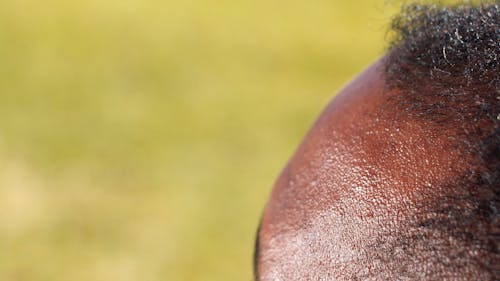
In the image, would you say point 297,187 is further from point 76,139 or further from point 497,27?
point 76,139

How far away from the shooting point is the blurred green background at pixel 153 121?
528 centimetres

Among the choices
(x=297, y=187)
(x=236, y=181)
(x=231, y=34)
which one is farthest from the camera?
(x=231, y=34)

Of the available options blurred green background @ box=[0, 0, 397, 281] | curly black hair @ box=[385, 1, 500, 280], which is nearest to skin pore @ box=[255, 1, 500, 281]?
curly black hair @ box=[385, 1, 500, 280]

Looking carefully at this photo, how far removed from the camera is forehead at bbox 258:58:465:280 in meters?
1.23

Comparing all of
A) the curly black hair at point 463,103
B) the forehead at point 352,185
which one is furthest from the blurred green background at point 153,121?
the curly black hair at point 463,103

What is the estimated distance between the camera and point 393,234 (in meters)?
1.22

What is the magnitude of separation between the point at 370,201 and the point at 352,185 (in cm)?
6

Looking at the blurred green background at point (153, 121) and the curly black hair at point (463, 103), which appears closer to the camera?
the curly black hair at point (463, 103)

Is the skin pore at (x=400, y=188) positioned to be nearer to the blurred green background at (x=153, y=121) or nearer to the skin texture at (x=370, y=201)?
the skin texture at (x=370, y=201)

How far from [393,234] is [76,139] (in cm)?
505

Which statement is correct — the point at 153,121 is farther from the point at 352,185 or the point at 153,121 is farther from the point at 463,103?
the point at 463,103

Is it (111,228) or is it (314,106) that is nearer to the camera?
(111,228)

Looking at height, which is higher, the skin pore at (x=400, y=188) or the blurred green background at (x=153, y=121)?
the skin pore at (x=400, y=188)

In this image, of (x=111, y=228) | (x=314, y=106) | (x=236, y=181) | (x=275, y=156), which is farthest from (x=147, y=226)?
(x=314, y=106)
